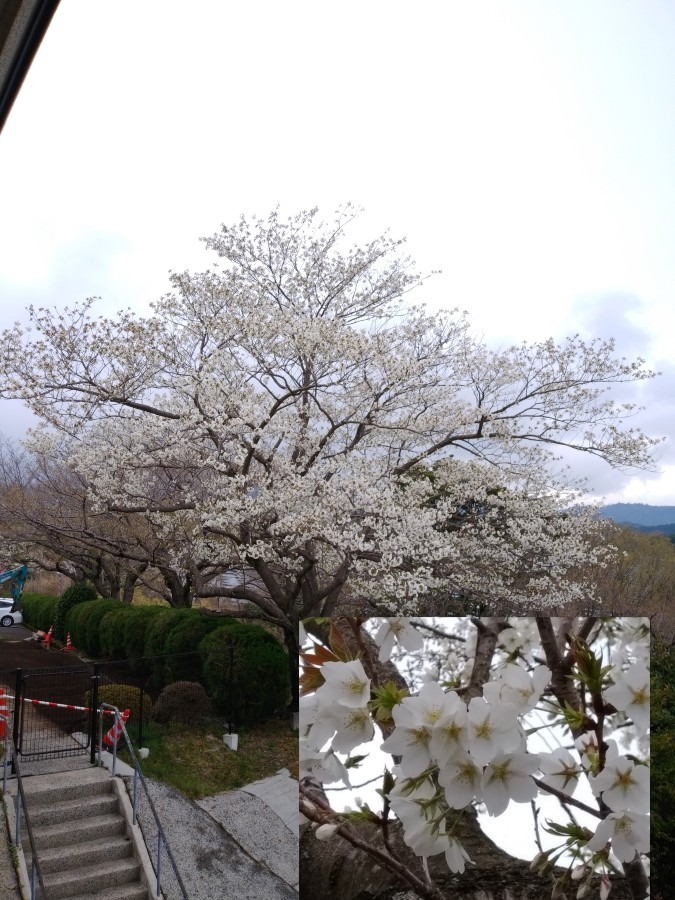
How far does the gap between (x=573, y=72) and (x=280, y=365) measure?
118 inches

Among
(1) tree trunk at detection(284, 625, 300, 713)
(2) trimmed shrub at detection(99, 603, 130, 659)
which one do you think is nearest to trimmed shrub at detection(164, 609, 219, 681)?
(1) tree trunk at detection(284, 625, 300, 713)

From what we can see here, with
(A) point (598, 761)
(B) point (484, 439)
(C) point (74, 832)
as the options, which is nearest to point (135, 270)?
(B) point (484, 439)

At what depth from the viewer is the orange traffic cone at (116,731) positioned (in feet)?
15.2

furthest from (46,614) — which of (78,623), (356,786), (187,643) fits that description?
(356,786)

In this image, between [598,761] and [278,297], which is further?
[278,297]

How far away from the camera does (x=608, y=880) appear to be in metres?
1.51

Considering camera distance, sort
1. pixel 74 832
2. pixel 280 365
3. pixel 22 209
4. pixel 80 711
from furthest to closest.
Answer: pixel 280 365 → pixel 22 209 → pixel 80 711 → pixel 74 832

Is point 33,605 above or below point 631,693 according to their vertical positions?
below

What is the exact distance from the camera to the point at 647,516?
962cm

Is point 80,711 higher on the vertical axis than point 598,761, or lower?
lower

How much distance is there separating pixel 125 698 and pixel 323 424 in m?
3.00

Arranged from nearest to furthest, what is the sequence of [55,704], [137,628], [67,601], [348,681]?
[348,681] < [55,704] < [137,628] < [67,601]

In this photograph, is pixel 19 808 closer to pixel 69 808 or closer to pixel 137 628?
pixel 69 808

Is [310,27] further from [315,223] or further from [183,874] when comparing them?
[183,874]
